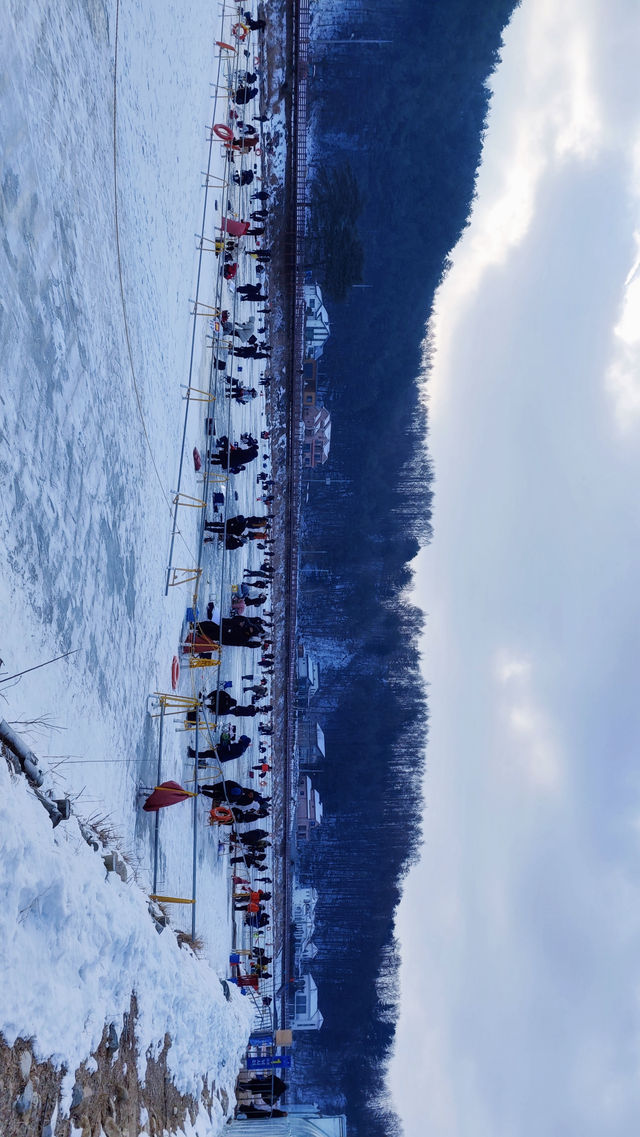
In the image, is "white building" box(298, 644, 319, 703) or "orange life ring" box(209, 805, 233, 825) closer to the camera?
"orange life ring" box(209, 805, 233, 825)

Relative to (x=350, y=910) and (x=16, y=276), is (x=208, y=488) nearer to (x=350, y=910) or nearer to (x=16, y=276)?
(x=16, y=276)

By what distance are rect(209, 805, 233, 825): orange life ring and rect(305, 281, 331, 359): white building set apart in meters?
25.4

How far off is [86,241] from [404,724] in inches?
1952

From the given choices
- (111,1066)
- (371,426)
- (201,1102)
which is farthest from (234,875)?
(371,426)

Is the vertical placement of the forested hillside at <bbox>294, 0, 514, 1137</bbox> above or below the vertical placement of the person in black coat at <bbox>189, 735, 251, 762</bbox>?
above

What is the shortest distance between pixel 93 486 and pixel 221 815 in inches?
455

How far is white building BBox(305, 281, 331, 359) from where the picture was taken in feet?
131

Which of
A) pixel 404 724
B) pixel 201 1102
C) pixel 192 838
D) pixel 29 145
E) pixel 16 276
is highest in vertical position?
pixel 404 724

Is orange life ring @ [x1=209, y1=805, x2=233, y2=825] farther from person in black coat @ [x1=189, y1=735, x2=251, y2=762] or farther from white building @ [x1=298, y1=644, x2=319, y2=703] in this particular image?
white building @ [x1=298, y1=644, x2=319, y2=703]

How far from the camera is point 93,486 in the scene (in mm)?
13586

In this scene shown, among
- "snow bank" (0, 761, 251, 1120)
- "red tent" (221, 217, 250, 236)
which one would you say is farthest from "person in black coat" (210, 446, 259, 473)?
"snow bank" (0, 761, 251, 1120)

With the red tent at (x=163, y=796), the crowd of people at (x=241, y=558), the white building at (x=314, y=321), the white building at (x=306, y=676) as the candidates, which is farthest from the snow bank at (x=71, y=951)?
the white building at (x=306, y=676)

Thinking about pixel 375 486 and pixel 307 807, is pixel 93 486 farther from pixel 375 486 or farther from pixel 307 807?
pixel 375 486

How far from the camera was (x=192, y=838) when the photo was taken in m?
19.9
